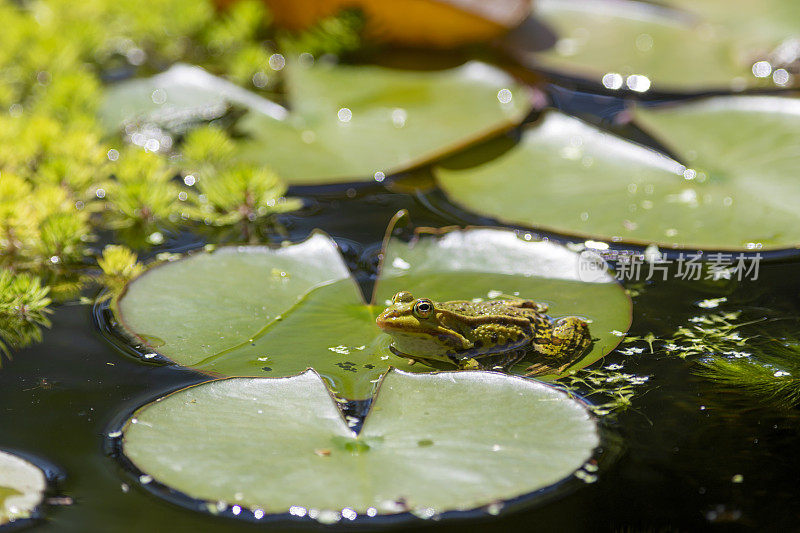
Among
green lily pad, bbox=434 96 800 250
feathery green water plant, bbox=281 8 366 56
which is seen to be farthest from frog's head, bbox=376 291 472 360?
feathery green water plant, bbox=281 8 366 56

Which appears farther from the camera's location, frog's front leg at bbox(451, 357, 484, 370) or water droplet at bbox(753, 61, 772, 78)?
water droplet at bbox(753, 61, 772, 78)

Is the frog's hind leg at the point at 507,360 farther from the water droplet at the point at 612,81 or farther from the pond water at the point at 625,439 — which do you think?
the water droplet at the point at 612,81

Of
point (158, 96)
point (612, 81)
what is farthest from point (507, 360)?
point (158, 96)

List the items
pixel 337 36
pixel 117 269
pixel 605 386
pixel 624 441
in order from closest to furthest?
pixel 624 441 → pixel 605 386 → pixel 117 269 → pixel 337 36

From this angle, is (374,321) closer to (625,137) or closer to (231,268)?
(231,268)

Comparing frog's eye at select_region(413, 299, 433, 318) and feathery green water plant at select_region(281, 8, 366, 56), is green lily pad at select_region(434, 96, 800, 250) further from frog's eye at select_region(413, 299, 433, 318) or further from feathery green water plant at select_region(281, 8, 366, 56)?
feathery green water plant at select_region(281, 8, 366, 56)

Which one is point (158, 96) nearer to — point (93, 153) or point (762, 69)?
point (93, 153)

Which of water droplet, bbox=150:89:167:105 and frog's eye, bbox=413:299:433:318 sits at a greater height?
water droplet, bbox=150:89:167:105
